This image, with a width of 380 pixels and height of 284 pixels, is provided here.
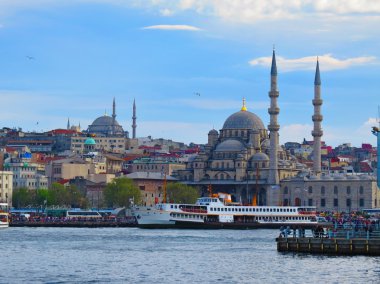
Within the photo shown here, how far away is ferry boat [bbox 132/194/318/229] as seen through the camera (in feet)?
336

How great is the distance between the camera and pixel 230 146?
154375 mm

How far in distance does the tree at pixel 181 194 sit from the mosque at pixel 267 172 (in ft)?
22.5

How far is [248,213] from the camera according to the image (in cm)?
10556

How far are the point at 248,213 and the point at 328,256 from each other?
5030cm

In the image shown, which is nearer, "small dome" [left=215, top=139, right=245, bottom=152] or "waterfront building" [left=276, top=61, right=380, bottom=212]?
"waterfront building" [left=276, top=61, right=380, bottom=212]

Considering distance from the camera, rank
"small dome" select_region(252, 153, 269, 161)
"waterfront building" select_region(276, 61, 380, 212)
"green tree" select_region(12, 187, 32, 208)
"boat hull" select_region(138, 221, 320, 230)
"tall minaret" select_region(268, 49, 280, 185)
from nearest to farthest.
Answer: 1. "boat hull" select_region(138, 221, 320, 230)
2. "tall minaret" select_region(268, 49, 280, 185)
3. "green tree" select_region(12, 187, 32, 208)
4. "waterfront building" select_region(276, 61, 380, 212)
5. "small dome" select_region(252, 153, 269, 161)

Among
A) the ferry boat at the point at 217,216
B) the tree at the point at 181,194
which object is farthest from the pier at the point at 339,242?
the tree at the point at 181,194

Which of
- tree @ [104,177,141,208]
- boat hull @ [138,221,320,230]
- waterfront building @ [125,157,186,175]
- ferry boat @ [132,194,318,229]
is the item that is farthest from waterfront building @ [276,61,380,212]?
boat hull @ [138,221,320,230]

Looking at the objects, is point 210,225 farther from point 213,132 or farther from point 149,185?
point 213,132

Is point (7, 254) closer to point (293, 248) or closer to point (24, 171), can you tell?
point (293, 248)

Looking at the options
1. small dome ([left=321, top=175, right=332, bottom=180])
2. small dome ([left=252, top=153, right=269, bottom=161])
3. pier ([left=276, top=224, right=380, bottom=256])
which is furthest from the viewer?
small dome ([left=252, top=153, right=269, bottom=161])

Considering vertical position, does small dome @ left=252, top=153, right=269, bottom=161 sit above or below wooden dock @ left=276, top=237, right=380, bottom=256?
above

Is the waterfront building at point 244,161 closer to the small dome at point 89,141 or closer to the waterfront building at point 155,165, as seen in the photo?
the waterfront building at point 155,165

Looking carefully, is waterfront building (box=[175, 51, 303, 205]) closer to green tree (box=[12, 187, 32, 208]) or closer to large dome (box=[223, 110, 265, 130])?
large dome (box=[223, 110, 265, 130])
